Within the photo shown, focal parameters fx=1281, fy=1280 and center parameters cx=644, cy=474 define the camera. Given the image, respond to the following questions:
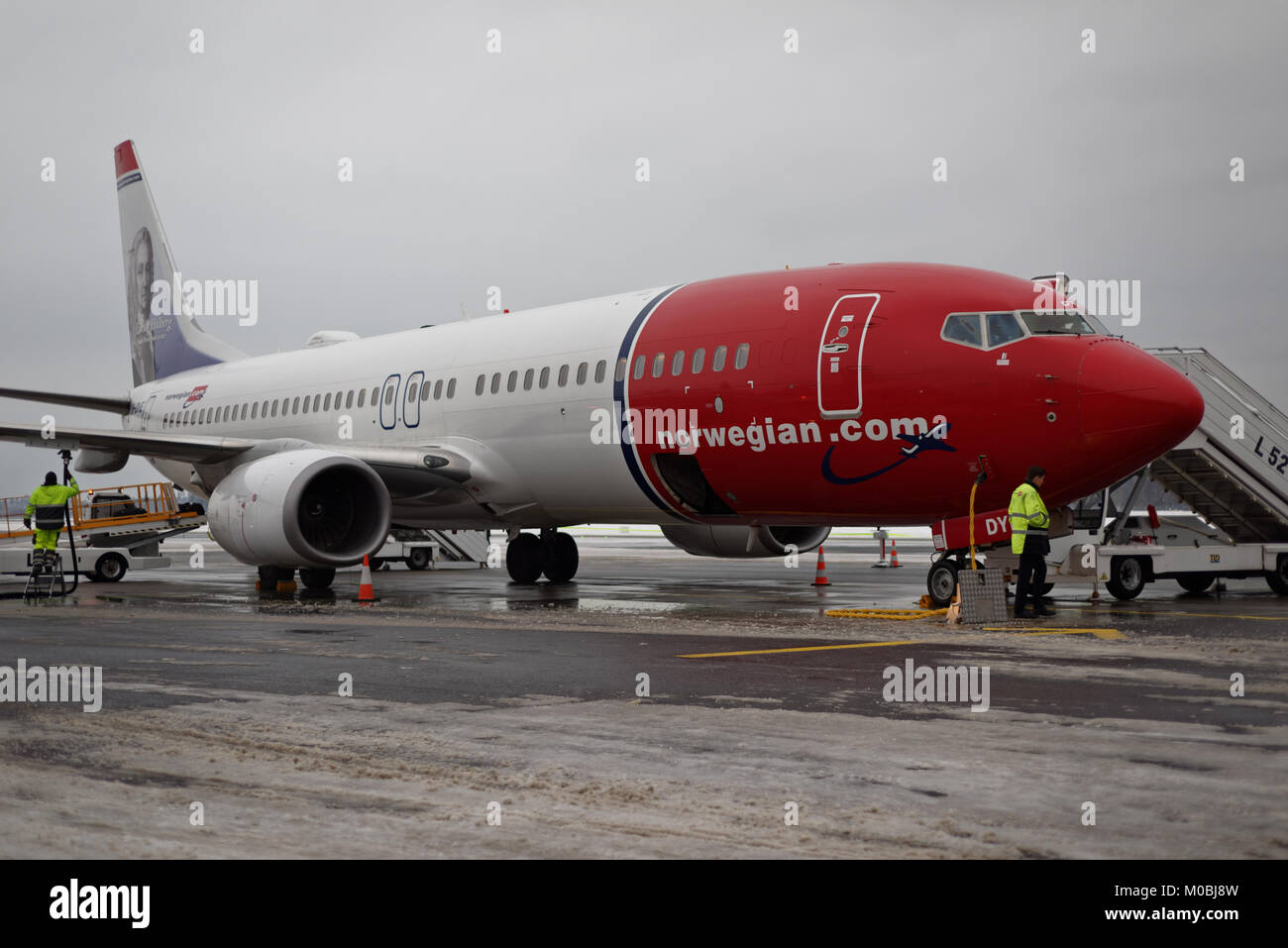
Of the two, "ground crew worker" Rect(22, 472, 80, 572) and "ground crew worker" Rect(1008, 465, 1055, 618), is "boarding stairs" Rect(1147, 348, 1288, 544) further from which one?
"ground crew worker" Rect(22, 472, 80, 572)

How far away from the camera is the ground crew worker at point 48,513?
53.3 ft

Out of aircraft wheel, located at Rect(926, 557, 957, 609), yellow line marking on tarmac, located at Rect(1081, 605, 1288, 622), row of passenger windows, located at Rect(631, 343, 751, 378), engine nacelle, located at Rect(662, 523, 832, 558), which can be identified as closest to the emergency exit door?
row of passenger windows, located at Rect(631, 343, 751, 378)

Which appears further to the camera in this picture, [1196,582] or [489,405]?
[489,405]

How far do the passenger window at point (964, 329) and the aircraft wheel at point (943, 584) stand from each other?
2.31 meters

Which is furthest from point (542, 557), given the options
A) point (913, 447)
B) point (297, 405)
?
point (913, 447)

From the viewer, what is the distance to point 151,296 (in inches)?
1066

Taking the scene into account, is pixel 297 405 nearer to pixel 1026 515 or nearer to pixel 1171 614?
pixel 1026 515

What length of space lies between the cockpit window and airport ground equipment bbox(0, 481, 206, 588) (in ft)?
49.6

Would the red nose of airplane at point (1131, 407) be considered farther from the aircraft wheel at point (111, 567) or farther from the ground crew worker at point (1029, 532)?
the aircraft wheel at point (111, 567)

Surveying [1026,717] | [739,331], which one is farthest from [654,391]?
[1026,717]

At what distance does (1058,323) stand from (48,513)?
1232 centimetres
